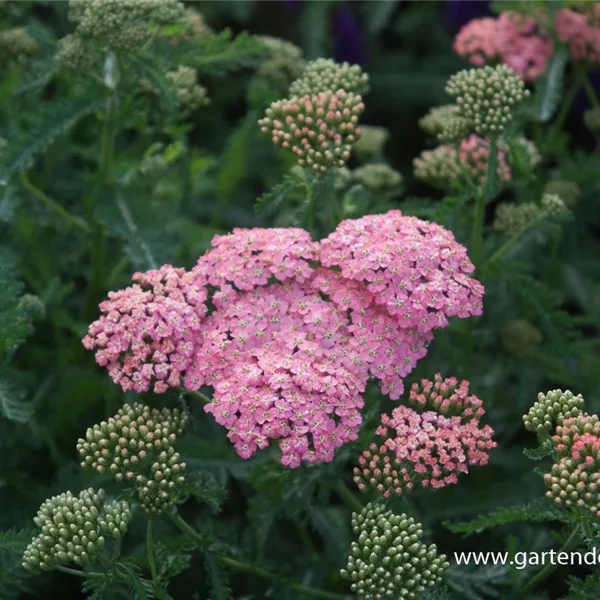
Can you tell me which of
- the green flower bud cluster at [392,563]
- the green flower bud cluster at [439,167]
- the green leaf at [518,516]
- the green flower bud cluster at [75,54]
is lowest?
the green leaf at [518,516]

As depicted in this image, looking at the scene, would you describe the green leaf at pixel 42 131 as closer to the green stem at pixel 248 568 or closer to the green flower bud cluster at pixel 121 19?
the green flower bud cluster at pixel 121 19

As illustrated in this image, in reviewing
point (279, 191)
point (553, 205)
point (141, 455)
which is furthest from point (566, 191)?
point (141, 455)

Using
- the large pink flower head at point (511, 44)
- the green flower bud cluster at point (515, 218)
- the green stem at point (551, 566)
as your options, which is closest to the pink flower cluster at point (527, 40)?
the large pink flower head at point (511, 44)

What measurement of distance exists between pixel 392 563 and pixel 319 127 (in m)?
1.48

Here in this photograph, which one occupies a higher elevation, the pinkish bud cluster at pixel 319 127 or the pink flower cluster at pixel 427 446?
the pinkish bud cluster at pixel 319 127

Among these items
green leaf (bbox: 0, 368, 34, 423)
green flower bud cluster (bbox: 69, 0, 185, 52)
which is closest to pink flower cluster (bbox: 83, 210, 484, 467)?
green leaf (bbox: 0, 368, 34, 423)

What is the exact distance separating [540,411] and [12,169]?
6.72 feet

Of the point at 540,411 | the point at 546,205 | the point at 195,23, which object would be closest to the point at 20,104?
the point at 195,23

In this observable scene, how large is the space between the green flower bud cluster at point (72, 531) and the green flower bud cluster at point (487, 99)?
184 cm

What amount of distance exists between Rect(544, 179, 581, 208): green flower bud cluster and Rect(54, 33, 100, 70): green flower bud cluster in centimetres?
Answer: 211

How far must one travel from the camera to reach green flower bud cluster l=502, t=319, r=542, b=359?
169 inches

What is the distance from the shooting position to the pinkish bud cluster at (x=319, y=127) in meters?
3.34

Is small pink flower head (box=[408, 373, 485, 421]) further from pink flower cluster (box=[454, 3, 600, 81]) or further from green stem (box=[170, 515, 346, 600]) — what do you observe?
pink flower cluster (box=[454, 3, 600, 81])

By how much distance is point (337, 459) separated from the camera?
3.26 metres
